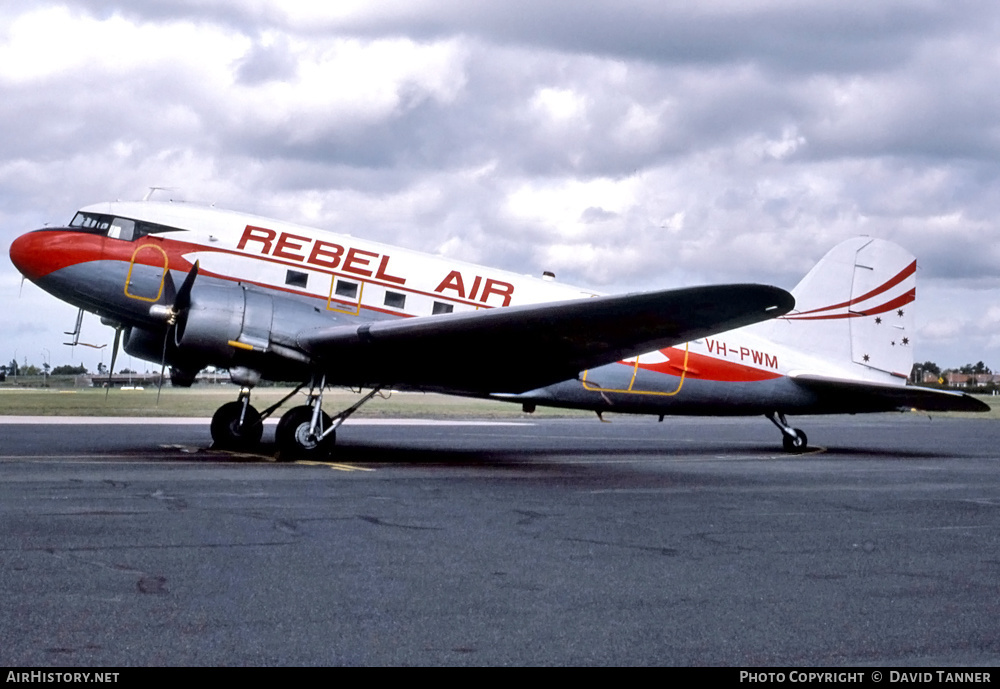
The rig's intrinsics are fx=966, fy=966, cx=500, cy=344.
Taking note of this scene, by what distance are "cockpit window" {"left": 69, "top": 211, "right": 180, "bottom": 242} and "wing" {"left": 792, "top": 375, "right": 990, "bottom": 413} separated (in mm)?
12558

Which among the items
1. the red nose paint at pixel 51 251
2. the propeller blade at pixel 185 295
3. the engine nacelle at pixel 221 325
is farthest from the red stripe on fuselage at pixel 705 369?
the red nose paint at pixel 51 251

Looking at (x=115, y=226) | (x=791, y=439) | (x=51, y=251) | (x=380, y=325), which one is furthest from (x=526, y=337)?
(x=791, y=439)

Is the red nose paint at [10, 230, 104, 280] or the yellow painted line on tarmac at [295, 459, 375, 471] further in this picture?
the red nose paint at [10, 230, 104, 280]

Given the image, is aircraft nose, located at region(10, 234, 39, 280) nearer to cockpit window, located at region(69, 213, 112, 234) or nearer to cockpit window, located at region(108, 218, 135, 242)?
cockpit window, located at region(69, 213, 112, 234)

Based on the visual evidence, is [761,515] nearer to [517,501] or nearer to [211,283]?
[517,501]

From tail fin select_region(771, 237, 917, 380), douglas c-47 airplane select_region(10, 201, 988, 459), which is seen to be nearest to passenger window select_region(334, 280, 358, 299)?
douglas c-47 airplane select_region(10, 201, 988, 459)

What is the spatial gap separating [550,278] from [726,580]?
12.3 meters

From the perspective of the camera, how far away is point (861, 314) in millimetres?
20078

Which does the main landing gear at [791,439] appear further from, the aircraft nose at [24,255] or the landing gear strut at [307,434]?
the aircraft nose at [24,255]

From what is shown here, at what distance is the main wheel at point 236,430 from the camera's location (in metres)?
17.3

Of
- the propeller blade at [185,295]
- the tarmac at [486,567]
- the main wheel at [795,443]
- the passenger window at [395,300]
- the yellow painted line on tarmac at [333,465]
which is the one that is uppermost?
the passenger window at [395,300]

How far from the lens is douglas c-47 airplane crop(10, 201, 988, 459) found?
14.0 metres

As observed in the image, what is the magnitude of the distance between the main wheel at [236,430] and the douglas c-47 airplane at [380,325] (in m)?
0.03
